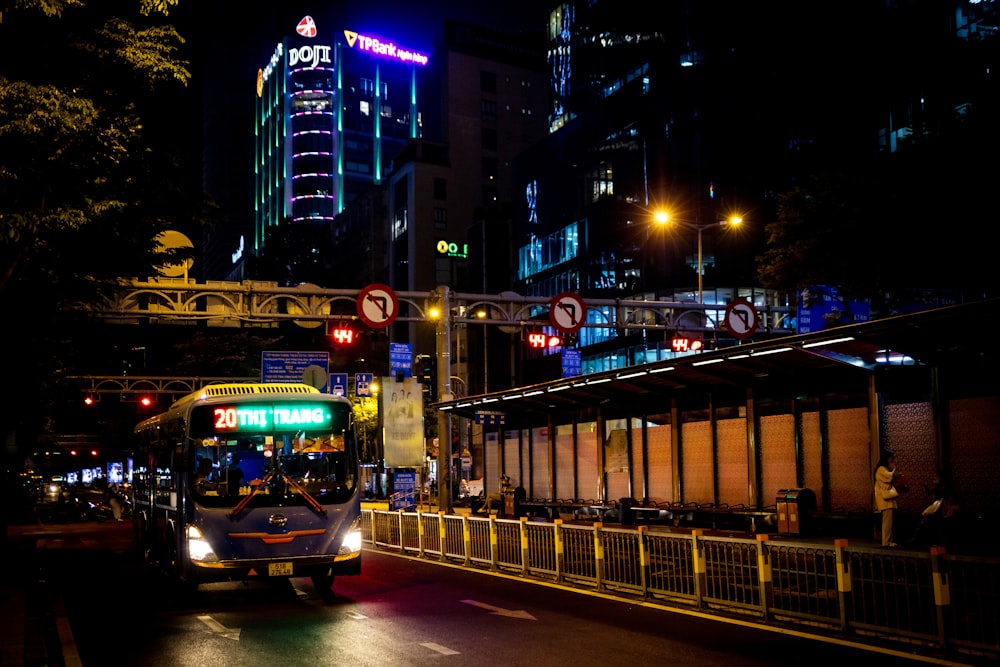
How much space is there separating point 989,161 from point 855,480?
8.54m

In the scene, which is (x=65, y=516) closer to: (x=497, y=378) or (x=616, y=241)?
(x=616, y=241)

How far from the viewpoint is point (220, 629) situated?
12.4m

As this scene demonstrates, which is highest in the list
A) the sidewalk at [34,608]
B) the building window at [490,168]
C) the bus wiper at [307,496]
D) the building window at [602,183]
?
the building window at [490,168]

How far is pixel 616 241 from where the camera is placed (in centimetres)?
6456

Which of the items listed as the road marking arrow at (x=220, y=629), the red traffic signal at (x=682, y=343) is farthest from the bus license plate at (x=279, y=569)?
the red traffic signal at (x=682, y=343)

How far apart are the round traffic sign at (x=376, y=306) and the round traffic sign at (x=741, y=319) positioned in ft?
38.5

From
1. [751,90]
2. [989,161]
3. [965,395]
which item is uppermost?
[751,90]

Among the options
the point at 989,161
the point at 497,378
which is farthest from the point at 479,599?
the point at 497,378

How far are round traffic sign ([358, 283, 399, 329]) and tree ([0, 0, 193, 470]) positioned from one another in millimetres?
10505

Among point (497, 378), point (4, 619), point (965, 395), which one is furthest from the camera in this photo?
point (497, 378)

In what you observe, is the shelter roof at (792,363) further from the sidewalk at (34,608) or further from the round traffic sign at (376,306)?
the sidewalk at (34,608)

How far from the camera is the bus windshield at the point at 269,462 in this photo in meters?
14.8

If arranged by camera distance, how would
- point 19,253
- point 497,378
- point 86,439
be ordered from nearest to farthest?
point 19,253, point 86,439, point 497,378

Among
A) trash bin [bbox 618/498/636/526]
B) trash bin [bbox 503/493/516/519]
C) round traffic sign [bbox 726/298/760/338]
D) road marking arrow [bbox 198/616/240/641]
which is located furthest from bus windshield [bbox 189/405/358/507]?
round traffic sign [bbox 726/298/760/338]
